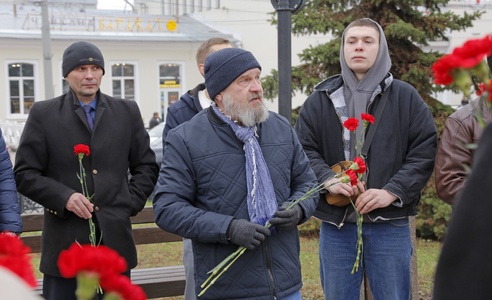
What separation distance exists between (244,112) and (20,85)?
34.9 metres

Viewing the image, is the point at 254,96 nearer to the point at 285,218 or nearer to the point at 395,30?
the point at 285,218

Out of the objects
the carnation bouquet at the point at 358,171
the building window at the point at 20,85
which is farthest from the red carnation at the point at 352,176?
the building window at the point at 20,85

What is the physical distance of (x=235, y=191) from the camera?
3.94m

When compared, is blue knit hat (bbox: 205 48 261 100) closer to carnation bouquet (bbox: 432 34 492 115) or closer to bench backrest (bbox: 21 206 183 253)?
carnation bouquet (bbox: 432 34 492 115)

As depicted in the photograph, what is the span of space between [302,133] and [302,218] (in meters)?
1.00

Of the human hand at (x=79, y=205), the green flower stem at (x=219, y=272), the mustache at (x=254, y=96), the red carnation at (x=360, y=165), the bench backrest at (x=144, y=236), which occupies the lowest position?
the bench backrest at (x=144, y=236)

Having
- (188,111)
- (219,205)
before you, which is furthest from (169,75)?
(219,205)

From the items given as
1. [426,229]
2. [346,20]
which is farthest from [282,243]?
[346,20]

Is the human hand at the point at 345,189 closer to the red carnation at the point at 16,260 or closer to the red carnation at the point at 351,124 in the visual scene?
the red carnation at the point at 351,124

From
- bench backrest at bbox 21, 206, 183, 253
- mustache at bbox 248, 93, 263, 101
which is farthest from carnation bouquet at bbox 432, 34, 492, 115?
bench backrest at bbox 21, 206, 183, 253

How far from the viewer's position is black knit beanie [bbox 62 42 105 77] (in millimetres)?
4773

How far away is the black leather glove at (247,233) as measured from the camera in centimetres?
373

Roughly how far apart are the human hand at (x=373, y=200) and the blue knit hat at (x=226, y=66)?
105 cm

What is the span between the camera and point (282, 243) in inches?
157
